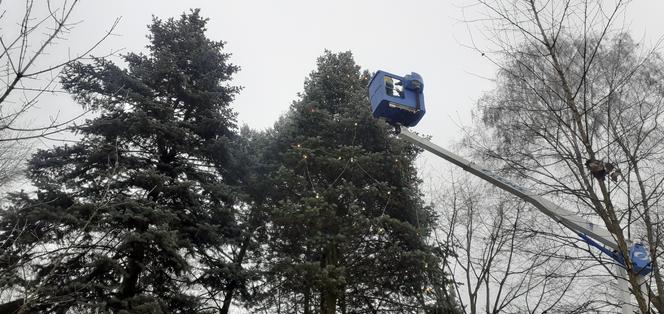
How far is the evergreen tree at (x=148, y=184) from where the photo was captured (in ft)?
23.6

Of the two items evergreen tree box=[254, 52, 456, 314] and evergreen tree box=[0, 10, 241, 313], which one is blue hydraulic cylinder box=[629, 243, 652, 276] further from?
evergreen tree box=[0, 10, 241, 313]

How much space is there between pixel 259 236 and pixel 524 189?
7.38m

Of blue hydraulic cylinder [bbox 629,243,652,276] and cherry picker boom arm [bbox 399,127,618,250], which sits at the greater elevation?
cherry picker boom arm [bbox 399,127,618,250]

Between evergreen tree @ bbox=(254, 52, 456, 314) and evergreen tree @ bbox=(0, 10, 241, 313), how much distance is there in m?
1.40

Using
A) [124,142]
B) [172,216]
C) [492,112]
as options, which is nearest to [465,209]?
[492,112]

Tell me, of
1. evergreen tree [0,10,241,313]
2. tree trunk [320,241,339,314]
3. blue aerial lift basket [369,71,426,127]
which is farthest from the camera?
tree trunk [320,241,339,314]

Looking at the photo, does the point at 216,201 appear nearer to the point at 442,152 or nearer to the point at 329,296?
the point at 329,296

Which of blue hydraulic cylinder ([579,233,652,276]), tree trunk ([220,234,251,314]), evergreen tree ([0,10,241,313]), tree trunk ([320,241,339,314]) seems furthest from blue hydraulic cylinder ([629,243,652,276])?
tree trunk ([220,234,251,314])

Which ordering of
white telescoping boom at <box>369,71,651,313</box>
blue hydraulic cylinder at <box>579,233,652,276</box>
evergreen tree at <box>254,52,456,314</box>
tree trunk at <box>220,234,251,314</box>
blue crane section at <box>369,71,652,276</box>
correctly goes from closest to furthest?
blue hydraulic cylinder at <box>579,233,652,276</box>
white telescoping boom at <box>369,71,651,313</box>
blue crane section at <box>369,71,652,276</box>
evergreen tree at <box>254,52,456,314</box>
tree trunk at <box>220,234,251,314</box>

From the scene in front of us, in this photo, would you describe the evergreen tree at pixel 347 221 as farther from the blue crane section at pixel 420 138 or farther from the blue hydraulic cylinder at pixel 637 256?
the blue hydraulic cylinder at pixel 637 256

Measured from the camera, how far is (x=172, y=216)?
7.75 m

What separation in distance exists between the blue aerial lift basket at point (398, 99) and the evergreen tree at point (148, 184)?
156 inches

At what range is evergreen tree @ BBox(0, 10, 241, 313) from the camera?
7199 mm

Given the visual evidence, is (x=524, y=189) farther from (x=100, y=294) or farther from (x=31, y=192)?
(x=31, y=192)
